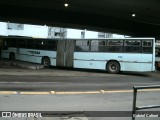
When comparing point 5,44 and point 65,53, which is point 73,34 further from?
point 65,53

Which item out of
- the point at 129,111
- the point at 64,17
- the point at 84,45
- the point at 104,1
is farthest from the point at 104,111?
the point at 64,17

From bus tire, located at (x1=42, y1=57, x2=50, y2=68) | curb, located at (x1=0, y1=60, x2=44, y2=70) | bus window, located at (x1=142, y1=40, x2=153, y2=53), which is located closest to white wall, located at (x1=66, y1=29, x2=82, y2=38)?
bus tire, located at (x1=42, y1=57, x2=50, y2=68)

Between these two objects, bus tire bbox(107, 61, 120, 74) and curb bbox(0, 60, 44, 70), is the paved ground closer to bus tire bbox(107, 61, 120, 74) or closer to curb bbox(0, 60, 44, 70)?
bus tire bbox(107, 61, 120, 74)

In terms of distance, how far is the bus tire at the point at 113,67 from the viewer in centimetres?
2633

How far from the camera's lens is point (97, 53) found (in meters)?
26.8

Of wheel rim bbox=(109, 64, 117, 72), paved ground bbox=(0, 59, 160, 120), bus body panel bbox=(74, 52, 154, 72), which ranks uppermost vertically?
bus body panel bbox=(74, 52, 154, 72)

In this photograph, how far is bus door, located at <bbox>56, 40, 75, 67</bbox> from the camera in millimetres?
28172

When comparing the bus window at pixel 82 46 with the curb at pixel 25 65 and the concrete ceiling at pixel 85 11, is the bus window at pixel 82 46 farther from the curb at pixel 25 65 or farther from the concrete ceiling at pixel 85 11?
the concrete ceiling at pixel 85 11

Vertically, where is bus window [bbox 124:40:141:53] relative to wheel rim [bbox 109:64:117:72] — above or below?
above

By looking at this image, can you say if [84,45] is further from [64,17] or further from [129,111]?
[129,111]

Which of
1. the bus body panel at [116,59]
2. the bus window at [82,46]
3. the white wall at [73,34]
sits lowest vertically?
the bus body panel at [116,59]

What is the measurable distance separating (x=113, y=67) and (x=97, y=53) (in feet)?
5.12

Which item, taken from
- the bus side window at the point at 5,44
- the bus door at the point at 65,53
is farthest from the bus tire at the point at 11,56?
the bus door at the point at 65,53

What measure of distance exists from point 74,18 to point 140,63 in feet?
58.3
